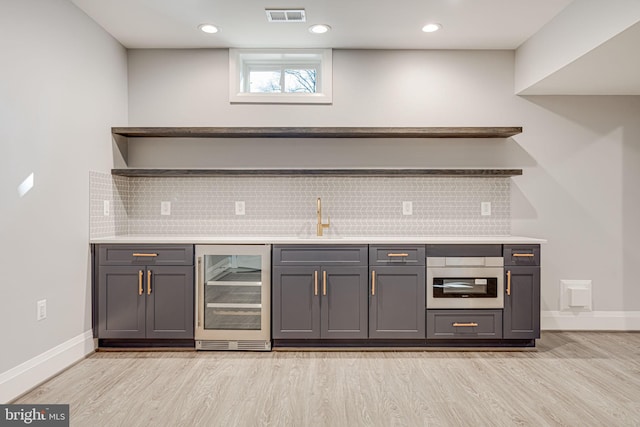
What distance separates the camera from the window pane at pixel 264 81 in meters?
3.83

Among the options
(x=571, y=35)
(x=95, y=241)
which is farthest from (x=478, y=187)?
(x=95, y=241)

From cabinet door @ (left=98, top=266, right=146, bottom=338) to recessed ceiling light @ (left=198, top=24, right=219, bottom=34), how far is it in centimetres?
207

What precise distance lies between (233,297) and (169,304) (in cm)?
52

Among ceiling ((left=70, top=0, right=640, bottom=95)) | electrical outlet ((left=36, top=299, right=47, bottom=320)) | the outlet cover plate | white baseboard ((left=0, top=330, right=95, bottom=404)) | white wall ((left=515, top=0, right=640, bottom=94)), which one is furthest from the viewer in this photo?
the outlet cover plate

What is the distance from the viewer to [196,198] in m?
3.72

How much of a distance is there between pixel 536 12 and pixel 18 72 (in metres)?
3.65

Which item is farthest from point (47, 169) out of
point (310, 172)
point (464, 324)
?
point (464, 324)

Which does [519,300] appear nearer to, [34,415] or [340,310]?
[340,310]

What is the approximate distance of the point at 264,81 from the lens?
3.84 m

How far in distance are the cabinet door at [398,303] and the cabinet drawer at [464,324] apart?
0.10 metres

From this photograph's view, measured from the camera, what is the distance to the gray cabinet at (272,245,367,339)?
123 inches

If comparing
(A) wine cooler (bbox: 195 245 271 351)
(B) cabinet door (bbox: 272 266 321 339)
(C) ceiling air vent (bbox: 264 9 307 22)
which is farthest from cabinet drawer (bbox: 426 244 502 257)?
(C) ceiling air vent (bbox: 264 9 307 22)

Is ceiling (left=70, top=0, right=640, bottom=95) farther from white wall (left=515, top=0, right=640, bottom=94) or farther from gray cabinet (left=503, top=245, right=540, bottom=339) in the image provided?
gray cabinet (left=503, top=245, right=540, bottom=339)

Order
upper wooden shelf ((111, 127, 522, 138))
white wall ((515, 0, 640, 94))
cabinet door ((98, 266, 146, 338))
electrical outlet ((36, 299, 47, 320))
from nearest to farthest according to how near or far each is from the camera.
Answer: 1. white wall ((515, 0, 640, 94))
2. electrical outlet ((36, 299, 47, 320))
3. cabinet door ((98, 266, 146, 338))
4. upper wooden shelf ((111, 127, 522, 138))
